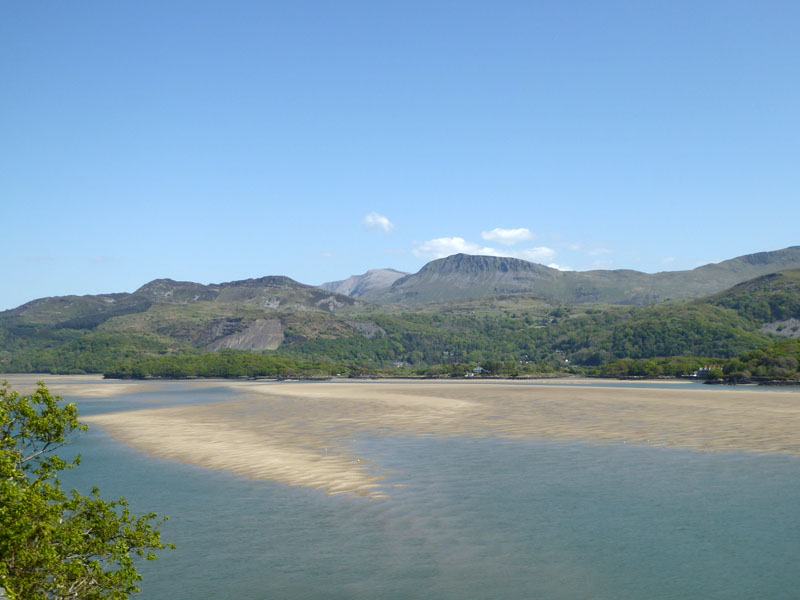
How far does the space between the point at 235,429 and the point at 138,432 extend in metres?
9.26

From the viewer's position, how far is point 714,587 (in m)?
21.7

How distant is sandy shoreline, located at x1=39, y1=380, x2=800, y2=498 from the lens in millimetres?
43344

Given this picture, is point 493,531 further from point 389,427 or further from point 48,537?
point 389,427

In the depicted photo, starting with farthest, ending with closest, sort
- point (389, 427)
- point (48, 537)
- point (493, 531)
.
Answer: point (389, 427) → point (493, 531) → point (48, 537)

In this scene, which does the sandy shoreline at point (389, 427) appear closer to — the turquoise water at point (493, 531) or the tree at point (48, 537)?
the turquoise water at point (493, 531)

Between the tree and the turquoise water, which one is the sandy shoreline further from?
the tree

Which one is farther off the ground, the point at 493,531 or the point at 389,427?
the point at 389,427

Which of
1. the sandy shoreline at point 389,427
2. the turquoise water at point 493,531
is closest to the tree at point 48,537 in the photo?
the turquoise water at point 493,531

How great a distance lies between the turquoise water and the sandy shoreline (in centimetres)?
345

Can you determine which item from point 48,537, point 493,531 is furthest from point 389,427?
point 48,537

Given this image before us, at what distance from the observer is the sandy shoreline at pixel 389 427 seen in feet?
142

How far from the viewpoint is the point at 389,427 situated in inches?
2463

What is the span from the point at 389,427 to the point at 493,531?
35294 millimetres

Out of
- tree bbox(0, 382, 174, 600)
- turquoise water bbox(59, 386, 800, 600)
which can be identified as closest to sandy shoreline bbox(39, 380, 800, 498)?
turquoise water bbox(59, 386, 800, 600)
